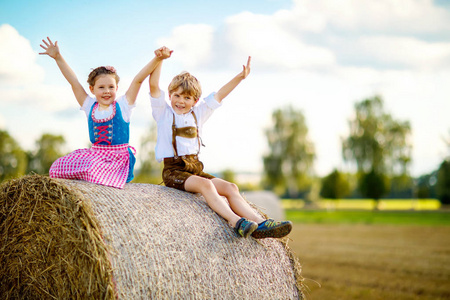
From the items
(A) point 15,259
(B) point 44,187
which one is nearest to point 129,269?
(B) point 44,187

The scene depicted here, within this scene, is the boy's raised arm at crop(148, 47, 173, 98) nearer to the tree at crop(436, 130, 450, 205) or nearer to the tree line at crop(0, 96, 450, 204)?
the tree line at crop(0, 96, 450, 204)

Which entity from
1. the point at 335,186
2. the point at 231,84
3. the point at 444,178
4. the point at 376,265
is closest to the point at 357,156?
the point at 335,186

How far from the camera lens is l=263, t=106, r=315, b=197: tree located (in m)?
44.1

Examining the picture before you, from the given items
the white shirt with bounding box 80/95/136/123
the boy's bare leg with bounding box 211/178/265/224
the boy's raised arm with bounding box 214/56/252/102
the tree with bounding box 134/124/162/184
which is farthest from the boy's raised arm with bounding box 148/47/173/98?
the tree with bounding box 134/124/162/184

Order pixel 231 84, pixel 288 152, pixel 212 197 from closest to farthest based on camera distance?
pixel 212 197, pixel 231 84, pixel 288 152

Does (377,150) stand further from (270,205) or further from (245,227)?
(245,227)

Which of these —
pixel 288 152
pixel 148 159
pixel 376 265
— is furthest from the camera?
pixel 288 152

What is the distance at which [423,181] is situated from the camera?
51.8 metres

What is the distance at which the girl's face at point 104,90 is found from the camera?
4176 millimetres

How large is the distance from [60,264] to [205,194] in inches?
52.8

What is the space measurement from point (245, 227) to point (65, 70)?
229 cm

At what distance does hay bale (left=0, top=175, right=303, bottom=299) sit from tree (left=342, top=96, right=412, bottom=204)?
37.4 m

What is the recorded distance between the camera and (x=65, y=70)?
14.1 feet

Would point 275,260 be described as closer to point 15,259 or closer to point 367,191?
point 15,259
